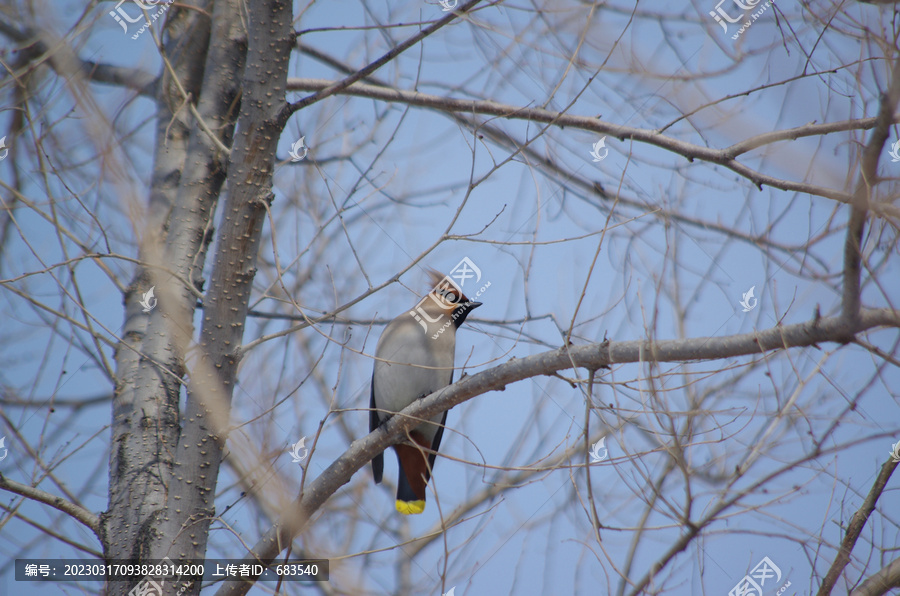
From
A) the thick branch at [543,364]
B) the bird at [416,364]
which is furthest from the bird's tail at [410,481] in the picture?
the thick branch at [543,364]

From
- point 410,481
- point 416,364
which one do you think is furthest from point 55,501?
point 410,481

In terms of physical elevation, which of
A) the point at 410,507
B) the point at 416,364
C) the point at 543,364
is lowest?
the point at 543,364

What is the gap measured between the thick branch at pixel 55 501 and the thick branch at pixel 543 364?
0.62 m

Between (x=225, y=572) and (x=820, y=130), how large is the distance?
9.39 feet

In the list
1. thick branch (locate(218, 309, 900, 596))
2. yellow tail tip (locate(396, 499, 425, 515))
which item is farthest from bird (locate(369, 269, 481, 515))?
thick branch (locate(218, 309, 900, 596))

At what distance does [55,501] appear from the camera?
2902 millimetres

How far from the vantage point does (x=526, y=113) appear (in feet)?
11.2

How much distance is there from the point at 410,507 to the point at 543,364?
260 cm

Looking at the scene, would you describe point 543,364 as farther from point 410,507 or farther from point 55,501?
point 410,507

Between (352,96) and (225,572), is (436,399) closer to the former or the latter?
(225,572)

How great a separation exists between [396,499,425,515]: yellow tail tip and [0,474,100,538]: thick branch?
2093mm

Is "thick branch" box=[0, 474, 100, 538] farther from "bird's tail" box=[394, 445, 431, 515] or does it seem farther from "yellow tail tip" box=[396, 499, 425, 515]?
"yellow tail tip" box=[396, 499, 425, 515]

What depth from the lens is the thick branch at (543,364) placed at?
6.19 feet

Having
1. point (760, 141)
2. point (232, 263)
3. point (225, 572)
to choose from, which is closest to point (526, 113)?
point (760, 141)
